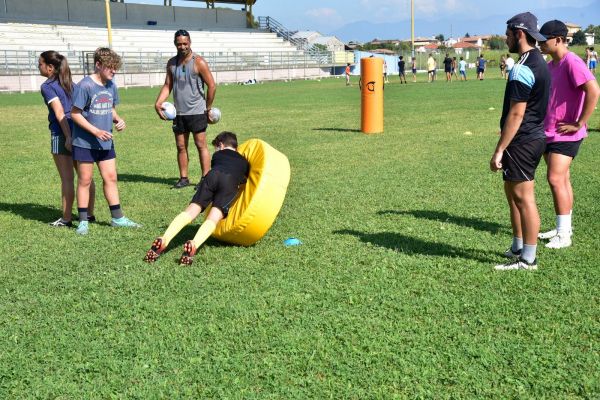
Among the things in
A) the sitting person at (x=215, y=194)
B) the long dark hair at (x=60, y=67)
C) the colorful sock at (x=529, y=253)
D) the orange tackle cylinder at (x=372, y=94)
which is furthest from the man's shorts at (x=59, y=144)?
the orange tackle cylinder at (x=372, y=94)

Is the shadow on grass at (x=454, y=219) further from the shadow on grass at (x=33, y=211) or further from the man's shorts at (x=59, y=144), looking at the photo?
the shadow on grass at (x=33, y=211)

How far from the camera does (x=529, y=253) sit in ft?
16.8

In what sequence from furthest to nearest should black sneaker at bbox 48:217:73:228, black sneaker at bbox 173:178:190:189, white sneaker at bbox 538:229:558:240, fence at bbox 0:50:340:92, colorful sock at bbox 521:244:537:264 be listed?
fence at bbox 0:50:340:92 < black sneaker at bbox 173:178:190:189 < black sneaker at bbox 48:217:73:228 < white sneaker at bbox 538:229:558:240 < colorful sock at bbox 521:244:537:264

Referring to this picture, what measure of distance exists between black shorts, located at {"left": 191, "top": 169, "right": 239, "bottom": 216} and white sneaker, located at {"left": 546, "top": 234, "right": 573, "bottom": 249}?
2.94 metres

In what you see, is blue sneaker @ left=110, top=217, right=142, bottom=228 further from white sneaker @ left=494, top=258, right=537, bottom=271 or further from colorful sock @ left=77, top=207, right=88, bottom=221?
white sneaker @ left=494, top=258, right=537, bottom=271

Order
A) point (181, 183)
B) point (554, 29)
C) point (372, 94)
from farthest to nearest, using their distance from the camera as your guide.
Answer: point (372, 94) < point (181, 183) < point (554, 29)

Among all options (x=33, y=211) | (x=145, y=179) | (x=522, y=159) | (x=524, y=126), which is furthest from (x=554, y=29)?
(x=145, y=179)

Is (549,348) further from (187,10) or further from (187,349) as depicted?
(187,10)

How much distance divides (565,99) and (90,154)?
15.3 feet

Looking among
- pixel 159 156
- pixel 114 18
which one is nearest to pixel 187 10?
pixel 114 18

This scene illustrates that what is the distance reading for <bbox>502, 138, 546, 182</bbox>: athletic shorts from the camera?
482cm

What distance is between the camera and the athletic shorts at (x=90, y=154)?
651cm

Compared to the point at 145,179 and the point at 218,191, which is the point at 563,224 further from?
the point at 145,179

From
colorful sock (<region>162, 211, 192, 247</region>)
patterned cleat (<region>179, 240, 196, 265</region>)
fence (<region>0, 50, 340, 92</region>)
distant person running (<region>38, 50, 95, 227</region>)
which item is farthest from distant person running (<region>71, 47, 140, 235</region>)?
fence (<region>0, 50, 340, 92</region>)
